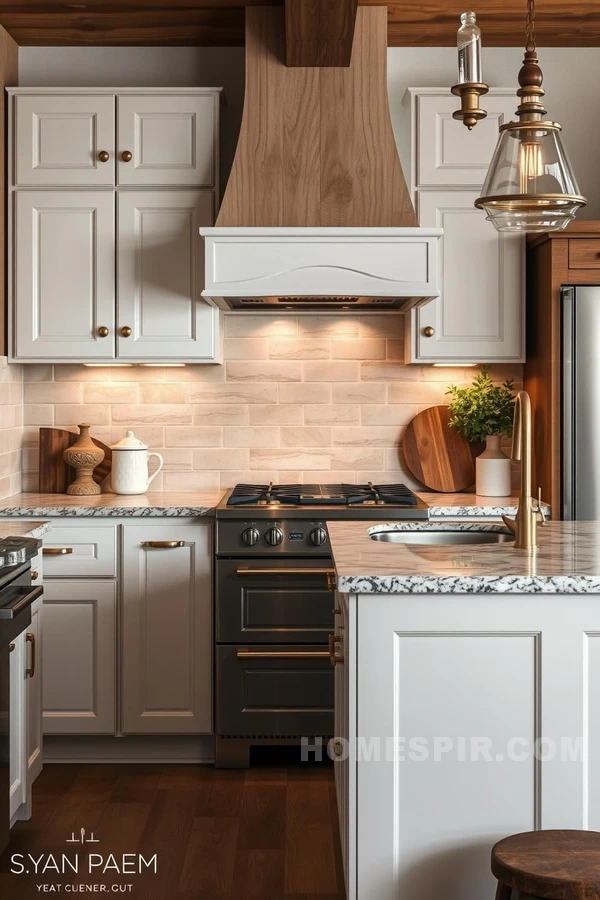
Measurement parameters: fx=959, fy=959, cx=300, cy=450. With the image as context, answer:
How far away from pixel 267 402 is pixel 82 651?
4.37 feet

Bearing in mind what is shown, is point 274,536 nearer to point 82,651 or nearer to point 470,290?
point 82,651

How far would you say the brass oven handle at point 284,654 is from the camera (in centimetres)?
353

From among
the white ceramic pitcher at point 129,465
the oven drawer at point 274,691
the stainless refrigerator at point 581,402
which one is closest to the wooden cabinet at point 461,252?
the stainless refrigerator at point 581,402

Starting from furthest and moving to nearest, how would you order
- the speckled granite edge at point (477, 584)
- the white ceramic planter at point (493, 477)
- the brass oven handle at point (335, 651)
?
the white ceramic planter at point (493, 477), the brass oven handle at point (335, 651), the speckled granite edge at point (477, 584)

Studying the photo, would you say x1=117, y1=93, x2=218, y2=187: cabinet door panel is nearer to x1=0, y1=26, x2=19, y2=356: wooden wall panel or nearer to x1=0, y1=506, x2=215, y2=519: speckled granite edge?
x1=0, y1=26, x2=19, y2=356: wooden wall panel

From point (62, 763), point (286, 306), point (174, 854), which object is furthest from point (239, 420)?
point (174, 854)

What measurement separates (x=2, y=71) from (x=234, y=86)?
0.96m

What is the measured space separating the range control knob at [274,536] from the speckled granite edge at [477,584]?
1.61 metres

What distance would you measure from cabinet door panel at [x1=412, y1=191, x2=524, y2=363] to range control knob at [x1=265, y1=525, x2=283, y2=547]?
0.96m

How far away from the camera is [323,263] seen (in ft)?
11.8

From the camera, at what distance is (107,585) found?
363cm

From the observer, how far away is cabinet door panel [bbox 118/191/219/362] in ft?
12.6

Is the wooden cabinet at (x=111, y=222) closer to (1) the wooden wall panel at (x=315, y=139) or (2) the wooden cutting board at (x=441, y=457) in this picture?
(1) the wooden wall panel at (x=315, y=139)

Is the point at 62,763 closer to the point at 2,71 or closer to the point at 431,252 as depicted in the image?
the point at 431,252
